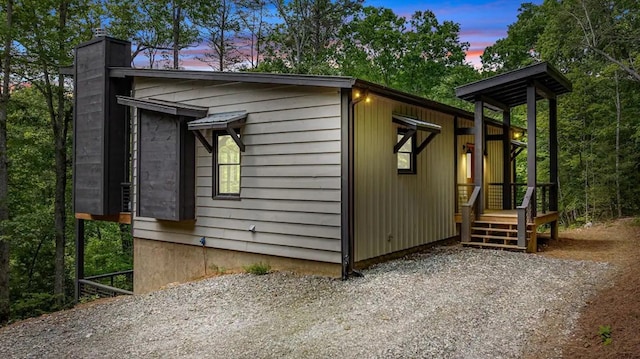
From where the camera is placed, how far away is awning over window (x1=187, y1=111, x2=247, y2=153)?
24.3 feet

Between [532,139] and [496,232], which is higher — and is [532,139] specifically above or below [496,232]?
above

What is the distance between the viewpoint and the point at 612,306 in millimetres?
4930

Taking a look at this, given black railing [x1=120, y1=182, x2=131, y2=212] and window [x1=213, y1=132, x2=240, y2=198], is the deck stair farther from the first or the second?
black railing [x1=120, y1=182, x2=131, y2=212]

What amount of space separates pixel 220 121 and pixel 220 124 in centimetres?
12

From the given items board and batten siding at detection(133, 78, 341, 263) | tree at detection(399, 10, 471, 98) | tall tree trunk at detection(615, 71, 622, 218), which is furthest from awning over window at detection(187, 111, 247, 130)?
tree at detection(399, 10, 471, 98)

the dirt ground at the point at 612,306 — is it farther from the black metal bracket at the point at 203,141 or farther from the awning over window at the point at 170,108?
the awning over window at the point at 170,108

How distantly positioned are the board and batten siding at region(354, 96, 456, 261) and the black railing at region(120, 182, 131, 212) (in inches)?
222

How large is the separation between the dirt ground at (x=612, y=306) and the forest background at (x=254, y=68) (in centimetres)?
718

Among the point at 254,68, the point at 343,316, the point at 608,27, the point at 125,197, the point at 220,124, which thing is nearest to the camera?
the point at 343,316

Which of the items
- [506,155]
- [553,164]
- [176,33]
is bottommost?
[553,164]

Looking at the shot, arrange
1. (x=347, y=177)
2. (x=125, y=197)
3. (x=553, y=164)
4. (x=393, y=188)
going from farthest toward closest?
(x=553, y=164), (x=125, y=197), (x=393, y=188), (x=347, y=177)

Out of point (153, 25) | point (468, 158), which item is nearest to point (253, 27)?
point (153, 25)

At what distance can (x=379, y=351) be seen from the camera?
13.6 feet

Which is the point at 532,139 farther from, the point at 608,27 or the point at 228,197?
the point at 608,27
